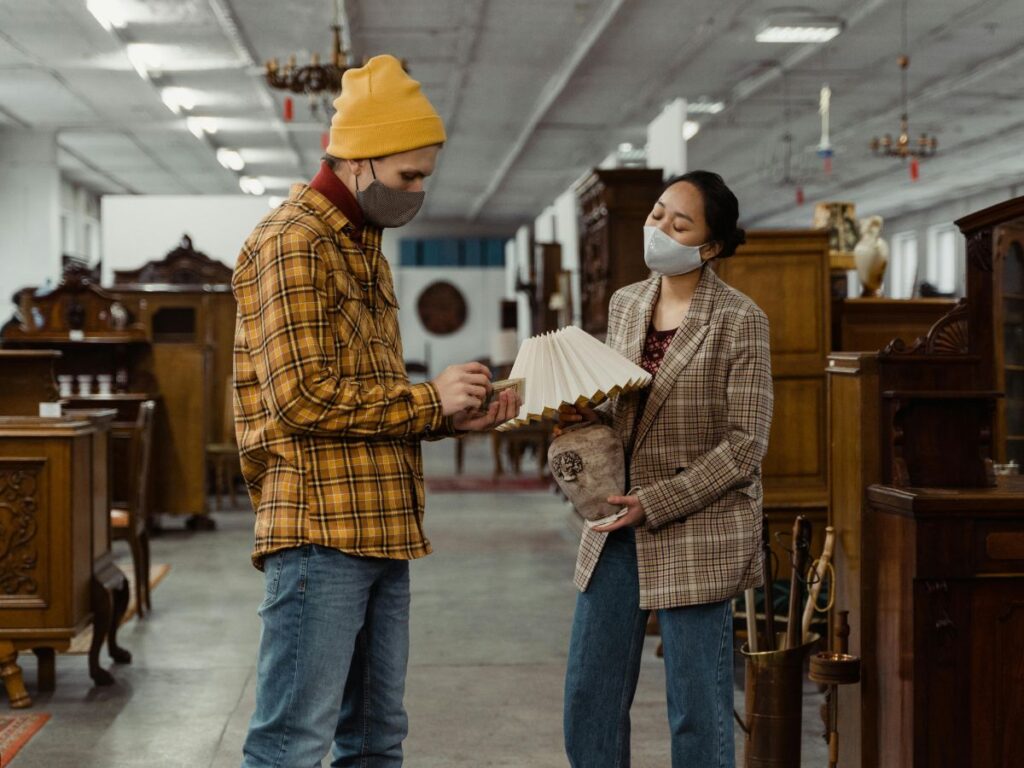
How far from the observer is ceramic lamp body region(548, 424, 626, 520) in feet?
8.39

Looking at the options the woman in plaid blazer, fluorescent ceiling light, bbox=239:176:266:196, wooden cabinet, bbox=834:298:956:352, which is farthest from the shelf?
fluorescent ceiling light, bbox=239:176:266:196

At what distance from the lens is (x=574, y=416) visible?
102 inches

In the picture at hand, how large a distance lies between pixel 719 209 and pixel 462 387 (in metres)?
0.84

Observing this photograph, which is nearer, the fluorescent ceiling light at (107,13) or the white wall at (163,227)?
the fluorescent ceiling light at (107,13)

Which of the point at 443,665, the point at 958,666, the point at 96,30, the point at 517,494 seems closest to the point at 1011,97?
the point at 517,494

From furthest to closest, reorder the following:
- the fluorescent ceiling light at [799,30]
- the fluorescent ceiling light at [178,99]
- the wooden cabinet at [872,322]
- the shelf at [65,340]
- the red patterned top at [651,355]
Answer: the fluorescent ceiling light at [178,99] < the fluorescent ceiling light at [799,30] < the shelf at [65,340] < the wooden cabinet at [872,322] < the red patterned top at [651,355]

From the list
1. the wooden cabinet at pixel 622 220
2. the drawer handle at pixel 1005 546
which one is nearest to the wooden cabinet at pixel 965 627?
the drawer handle at pixel 1005 546

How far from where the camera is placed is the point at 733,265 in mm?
5574

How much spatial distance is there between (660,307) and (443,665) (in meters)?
2.99

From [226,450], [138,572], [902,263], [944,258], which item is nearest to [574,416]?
[138,572]

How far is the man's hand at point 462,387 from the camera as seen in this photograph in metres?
2.14

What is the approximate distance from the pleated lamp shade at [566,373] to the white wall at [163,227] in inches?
494

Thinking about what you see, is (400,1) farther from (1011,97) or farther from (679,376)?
(679,376)

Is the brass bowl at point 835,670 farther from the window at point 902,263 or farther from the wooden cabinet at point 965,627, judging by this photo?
the window at point 902,263
